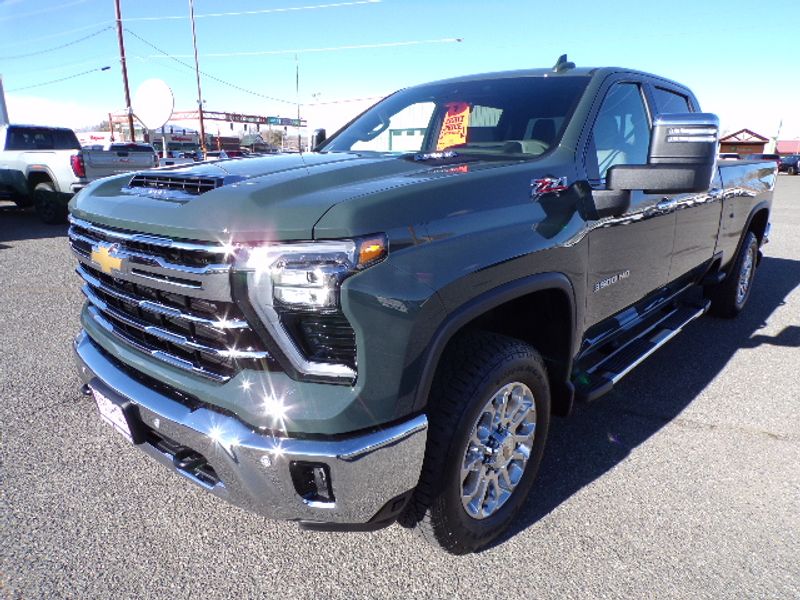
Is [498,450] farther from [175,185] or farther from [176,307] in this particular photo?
[175,185]

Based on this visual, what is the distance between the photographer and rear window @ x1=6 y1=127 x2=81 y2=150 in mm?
11594

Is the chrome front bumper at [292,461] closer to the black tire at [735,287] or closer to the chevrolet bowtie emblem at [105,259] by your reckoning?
the chevrolet bowtie emblem at [105,259]

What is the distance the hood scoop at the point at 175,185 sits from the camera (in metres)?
2.04

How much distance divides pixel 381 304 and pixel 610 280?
1.61m

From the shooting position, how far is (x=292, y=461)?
1.71 m

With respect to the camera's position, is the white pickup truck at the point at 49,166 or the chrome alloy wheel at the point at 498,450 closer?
the chrome alloy wheel at the point at 498,450

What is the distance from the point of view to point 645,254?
3.14 meters

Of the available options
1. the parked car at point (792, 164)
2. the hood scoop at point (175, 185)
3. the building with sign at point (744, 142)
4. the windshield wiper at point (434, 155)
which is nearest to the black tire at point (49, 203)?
the hood scoop at point (175, 185)

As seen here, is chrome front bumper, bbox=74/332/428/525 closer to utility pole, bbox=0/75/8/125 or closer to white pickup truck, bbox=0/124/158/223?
white pickup truck, bbox=0/124/158/223

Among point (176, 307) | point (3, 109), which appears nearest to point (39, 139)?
point (3, 109)

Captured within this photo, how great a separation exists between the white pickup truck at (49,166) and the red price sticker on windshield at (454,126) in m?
9.05

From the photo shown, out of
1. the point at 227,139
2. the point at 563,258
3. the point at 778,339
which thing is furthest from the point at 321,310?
the point at 227,139

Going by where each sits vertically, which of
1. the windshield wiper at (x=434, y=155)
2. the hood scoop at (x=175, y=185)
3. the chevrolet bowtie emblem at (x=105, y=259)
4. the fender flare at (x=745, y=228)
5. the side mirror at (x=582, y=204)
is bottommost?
the fender flare at (x=745, y=228)

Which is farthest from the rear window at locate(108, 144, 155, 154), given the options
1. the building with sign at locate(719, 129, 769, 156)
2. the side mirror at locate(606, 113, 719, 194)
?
the building with sign at locate(719, 129, 769, 156)
